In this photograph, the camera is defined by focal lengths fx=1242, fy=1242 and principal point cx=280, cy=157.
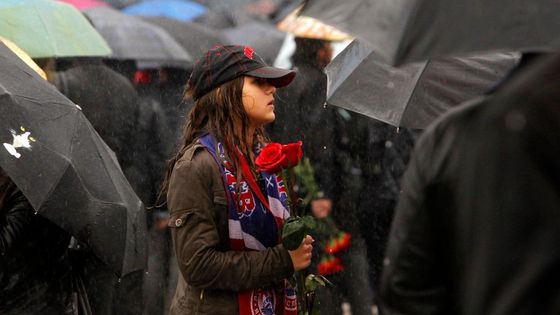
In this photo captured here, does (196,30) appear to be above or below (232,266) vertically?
below

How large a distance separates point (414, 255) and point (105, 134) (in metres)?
4.86

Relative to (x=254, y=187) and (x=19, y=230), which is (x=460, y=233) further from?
(x=19, y=230)

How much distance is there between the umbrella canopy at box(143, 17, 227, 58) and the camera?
10766mm

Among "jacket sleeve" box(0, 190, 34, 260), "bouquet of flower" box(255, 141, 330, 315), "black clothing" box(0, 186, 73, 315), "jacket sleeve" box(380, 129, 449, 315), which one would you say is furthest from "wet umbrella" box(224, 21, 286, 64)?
"jacket sleeve" box(380, 129, 449, 315)

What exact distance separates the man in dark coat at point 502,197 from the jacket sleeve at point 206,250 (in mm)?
1921

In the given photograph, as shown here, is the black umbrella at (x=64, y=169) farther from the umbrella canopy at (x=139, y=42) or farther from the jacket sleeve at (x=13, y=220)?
the umbrella canopy at (x=139, y=42)

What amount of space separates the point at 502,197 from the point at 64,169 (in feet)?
8.45

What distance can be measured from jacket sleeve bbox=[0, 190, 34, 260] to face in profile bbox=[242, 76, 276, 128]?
909 millimetres

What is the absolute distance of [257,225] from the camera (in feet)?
14.8

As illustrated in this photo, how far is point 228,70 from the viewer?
4699mm

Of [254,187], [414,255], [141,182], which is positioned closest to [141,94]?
[141,182]

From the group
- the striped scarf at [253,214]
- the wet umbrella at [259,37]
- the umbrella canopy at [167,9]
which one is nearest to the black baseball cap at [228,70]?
the striped scarf at [253,214]

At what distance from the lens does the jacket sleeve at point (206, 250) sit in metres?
4.41

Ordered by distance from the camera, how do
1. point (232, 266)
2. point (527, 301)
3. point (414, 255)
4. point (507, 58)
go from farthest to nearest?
point (507, 58)
point (232, 266)
point (414, 255)
point (527, 301)
